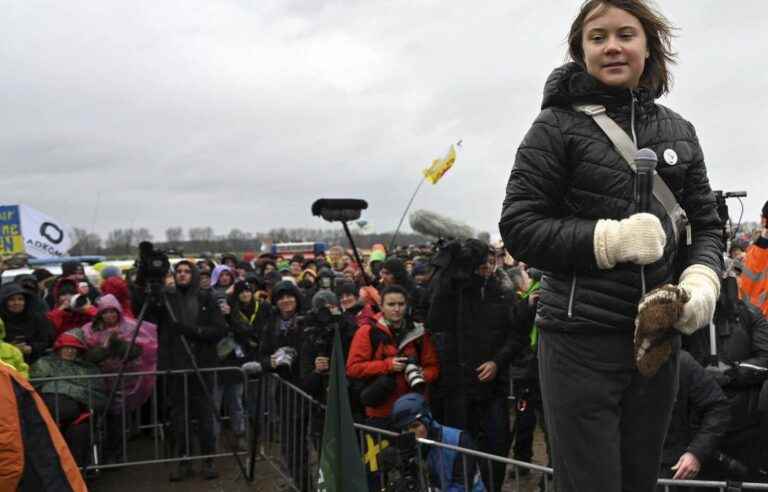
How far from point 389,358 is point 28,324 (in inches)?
143

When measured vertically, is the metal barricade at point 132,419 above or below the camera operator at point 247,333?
below

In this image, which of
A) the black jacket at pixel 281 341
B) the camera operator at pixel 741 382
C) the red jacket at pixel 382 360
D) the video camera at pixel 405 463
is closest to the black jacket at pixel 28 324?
the black jacket at pixel 281 341

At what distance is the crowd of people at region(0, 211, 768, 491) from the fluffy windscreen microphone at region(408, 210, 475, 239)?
0.48 ft

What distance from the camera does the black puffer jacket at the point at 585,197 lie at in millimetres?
1688

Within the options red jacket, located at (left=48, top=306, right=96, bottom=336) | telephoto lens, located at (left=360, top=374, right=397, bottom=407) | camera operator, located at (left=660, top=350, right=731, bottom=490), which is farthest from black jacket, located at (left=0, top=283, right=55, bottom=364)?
camera operator, located at (left=660, top=350, right=731, bottom=490)

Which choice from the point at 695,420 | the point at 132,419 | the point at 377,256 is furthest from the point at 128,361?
the point at 377,256

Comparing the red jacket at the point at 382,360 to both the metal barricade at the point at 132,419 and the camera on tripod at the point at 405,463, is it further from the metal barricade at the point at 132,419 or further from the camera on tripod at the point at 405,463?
the camera on tripod at the point at 405,463

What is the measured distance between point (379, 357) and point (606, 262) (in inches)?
126

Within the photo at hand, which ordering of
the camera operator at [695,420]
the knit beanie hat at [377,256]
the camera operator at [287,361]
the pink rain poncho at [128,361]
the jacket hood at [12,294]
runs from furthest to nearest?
1. the knit beanie hat at [377,256]
2. the jacket hood at [12,294]
3. the pink rain poncho at [128,361]
4. the camera operator at [287,361]
5. the camera operator at [695,420]

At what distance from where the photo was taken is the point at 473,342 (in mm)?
4984

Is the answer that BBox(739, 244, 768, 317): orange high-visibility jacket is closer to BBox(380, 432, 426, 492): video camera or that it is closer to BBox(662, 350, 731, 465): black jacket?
BBox(662, 350, 731, 465): black jacket

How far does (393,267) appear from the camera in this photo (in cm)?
667

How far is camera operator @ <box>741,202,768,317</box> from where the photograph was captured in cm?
571

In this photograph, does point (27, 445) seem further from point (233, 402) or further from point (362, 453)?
point (233, 402)
